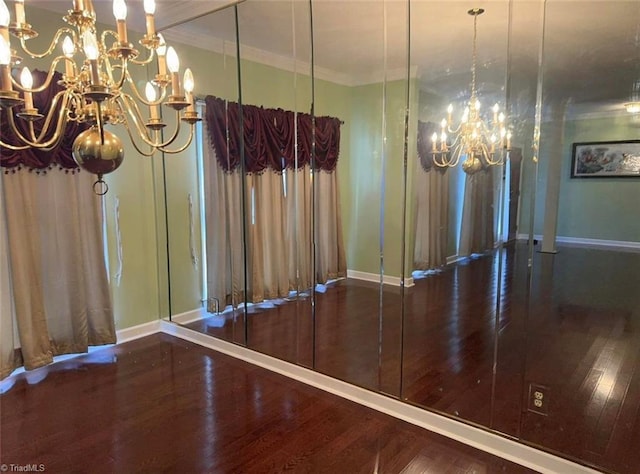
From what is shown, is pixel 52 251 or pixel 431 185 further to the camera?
pixel 52 251

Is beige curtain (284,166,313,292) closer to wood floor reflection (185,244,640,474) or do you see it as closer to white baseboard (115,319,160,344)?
wood floor reflection (185,244,640,474)

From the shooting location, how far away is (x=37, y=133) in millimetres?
2973

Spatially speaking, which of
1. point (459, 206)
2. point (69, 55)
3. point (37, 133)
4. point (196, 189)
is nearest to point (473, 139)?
point (459, 206)

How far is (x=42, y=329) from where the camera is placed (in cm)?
314

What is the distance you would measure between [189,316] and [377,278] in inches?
74.1

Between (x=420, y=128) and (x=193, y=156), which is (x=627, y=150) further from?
(x=193, y=156)

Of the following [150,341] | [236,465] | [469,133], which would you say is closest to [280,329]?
[150,341]

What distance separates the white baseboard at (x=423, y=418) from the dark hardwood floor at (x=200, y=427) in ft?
0.21

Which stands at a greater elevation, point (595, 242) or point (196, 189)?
point (196, 189)

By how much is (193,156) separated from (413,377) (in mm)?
2696

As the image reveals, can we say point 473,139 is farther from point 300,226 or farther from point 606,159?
point 300,226

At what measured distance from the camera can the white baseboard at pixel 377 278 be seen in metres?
3.07

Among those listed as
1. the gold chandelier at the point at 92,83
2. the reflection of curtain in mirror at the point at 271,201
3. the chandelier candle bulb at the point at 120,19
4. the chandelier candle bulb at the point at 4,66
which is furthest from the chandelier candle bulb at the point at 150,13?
the reflection of curtain in mirror at the point at 271,201

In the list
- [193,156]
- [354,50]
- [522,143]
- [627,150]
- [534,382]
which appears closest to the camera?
[627,150]
